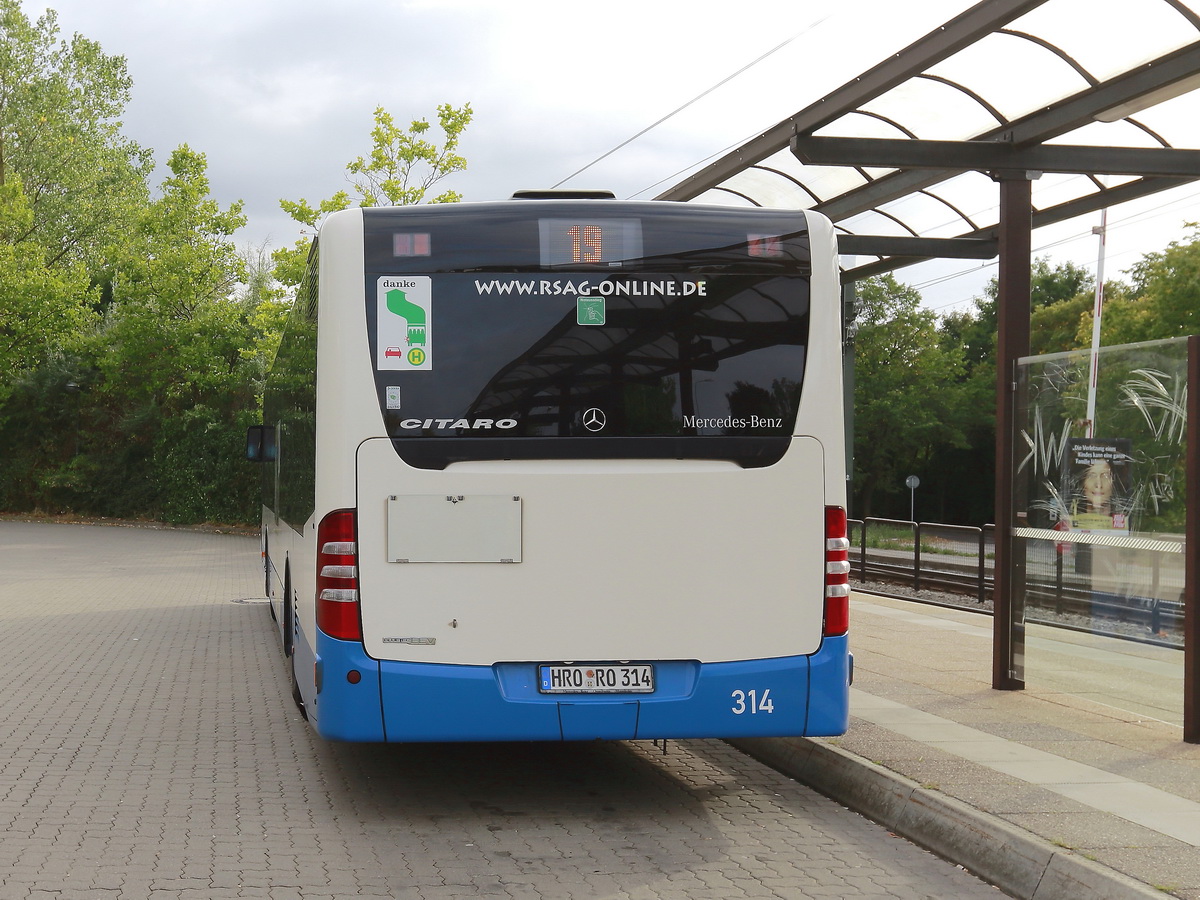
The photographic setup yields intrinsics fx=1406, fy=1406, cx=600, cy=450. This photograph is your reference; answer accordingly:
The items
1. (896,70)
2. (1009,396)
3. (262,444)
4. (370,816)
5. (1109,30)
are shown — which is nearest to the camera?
(370,816)

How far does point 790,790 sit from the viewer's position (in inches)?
279

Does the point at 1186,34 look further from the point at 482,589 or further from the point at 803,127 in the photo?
the point at 482,589

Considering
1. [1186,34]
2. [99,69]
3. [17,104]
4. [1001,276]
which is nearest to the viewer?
[1186,34]

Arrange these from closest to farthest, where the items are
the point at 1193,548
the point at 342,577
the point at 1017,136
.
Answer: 1. the point at 342,577
2. the point at 1193,548
3. the point at 1017,136

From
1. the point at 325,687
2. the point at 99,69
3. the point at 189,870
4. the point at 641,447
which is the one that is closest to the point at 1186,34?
the point at 641,447

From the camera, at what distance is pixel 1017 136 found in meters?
9.33

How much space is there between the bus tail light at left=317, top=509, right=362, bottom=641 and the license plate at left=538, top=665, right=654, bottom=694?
0.85 metres

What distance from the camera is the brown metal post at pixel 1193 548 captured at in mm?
7254

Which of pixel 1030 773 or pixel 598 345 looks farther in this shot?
pixel 1030 773

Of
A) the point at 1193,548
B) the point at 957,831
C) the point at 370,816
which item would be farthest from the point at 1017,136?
the point at 370,816

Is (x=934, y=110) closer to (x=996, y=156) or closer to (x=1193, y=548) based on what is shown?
(x=996, y=156)

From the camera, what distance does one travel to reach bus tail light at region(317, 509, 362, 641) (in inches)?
241

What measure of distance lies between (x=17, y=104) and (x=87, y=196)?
3703 mm

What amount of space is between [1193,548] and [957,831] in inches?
100
